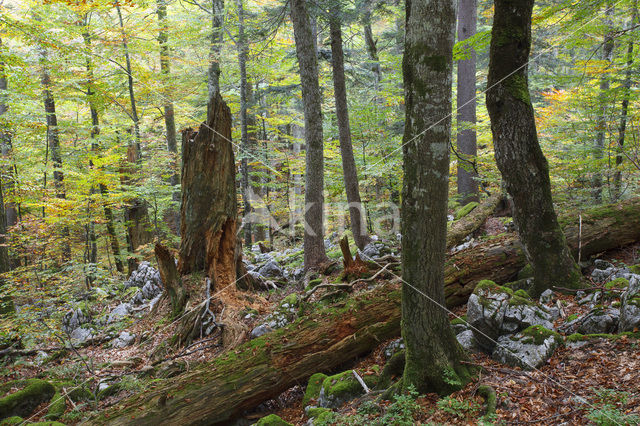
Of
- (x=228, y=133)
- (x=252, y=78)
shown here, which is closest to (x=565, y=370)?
(x=228, y=133)

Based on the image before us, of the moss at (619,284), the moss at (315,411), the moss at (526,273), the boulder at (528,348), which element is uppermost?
the moss at (619,284)

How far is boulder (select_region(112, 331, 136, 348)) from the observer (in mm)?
6751

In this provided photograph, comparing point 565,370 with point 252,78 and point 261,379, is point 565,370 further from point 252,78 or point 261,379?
point 252,78

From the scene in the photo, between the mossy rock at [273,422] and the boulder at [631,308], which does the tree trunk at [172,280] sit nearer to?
the mossy rock at [273,422]

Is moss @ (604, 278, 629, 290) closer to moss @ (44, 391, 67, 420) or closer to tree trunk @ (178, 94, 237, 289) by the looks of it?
tree trunk @ (178, 94, 237, 289)

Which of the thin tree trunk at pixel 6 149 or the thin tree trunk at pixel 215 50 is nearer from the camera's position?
the thin tree trunk at pixel 6 149

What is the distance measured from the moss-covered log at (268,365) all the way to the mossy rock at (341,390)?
19.9 inches

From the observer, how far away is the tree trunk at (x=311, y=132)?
25.3 feet

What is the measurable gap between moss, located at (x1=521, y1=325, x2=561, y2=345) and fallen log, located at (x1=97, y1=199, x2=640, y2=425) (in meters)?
1.57

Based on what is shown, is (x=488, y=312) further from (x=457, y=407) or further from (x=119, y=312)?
(x=119, y=312)

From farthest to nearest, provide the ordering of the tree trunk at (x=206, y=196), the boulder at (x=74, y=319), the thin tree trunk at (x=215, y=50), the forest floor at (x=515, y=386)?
the thin tree trunk at (x=215, y=50) → the boulder at (x=74, y=319) → the tree trunk at (x=206, y=196) → the forest floor at (x=515, y=386)

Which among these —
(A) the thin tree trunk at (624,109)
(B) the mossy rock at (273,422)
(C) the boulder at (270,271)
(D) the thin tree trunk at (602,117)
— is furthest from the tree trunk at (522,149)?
(C) the boulder at (270,271)

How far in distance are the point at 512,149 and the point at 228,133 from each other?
524cm

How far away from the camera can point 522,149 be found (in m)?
4.43
